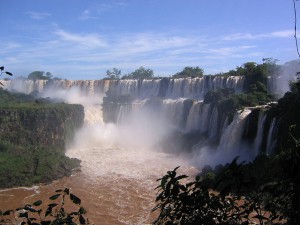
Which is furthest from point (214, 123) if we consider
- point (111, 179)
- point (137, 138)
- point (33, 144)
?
point (33, 144)

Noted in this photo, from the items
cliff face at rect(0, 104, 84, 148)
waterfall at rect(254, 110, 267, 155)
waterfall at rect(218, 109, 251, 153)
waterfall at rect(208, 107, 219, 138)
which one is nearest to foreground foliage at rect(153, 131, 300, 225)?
waterfall at rect(254, 110, 267, 155)

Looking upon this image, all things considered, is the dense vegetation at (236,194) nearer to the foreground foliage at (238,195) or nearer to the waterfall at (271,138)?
the foreground foliage at (238,195)

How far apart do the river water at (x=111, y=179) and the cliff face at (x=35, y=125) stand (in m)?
1.99

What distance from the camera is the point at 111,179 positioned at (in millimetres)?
21797

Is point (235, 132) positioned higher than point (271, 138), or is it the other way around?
point (271, 138)

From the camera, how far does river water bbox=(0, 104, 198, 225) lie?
54.1ft

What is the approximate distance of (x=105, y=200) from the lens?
705 inches

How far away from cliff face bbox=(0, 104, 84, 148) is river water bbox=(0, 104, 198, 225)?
6.54ft

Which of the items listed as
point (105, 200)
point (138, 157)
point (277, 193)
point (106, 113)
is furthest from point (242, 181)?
point (106, 113)

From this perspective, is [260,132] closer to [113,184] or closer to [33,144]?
[113,184]

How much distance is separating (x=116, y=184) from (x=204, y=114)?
11429 millimetres

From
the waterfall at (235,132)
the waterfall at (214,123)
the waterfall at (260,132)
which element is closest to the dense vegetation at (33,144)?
the waterfall at (235,132)

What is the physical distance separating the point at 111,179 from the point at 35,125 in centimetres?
1022

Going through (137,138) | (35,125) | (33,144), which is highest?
(35,125)
